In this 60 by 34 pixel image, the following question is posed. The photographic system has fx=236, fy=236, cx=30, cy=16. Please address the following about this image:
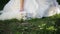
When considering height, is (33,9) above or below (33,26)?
above

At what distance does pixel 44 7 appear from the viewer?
4.60 meters

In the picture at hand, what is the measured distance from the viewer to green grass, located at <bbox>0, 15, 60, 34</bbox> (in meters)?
3.80

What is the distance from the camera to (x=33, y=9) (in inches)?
178

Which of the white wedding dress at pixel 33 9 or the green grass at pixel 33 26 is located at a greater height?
the white wedding dress at pixel 33 9

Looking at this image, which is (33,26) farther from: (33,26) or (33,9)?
(33,9)

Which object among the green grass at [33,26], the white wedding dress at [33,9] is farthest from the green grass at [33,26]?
the white wedding dress at [33,9]

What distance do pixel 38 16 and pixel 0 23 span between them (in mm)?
733

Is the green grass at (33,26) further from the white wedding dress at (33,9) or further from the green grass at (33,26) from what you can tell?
the white wedding dress at (33,9)

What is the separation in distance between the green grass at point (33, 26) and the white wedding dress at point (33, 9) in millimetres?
158

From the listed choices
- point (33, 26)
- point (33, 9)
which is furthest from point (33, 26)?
point (33, 9)

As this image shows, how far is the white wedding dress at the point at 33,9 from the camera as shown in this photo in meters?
A: 4.47

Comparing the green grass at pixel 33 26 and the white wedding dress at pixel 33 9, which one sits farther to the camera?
the white wedding dress at pixel 33 9

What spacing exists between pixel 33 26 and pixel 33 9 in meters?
0.60

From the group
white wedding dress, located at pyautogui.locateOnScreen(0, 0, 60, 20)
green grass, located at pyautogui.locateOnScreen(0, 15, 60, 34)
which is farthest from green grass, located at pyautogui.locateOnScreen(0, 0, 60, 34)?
white wedding dress, located at pyautogui.locateOnScreen(0, 0, 60, 20)
